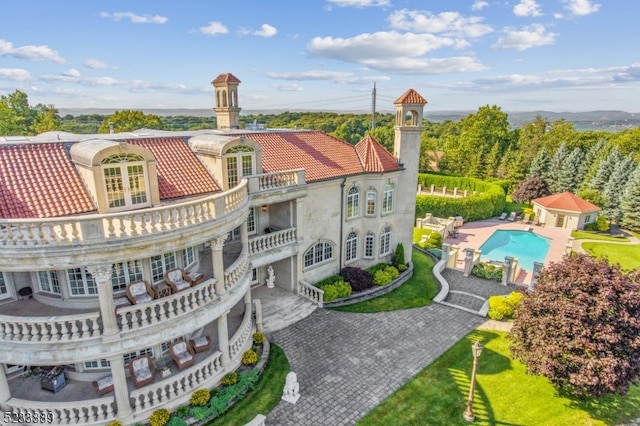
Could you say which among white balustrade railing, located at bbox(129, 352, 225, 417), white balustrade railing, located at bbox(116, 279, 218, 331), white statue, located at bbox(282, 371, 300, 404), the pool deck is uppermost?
white balustrade railing, located at bbox(116, 279, 218, 331)

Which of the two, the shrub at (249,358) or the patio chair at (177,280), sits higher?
the patio chair at (177,280)

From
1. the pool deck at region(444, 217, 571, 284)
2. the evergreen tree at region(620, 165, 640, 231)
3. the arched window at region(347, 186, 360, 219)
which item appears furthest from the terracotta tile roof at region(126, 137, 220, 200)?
the evergreen tree at region(620, 165, 640, 231)

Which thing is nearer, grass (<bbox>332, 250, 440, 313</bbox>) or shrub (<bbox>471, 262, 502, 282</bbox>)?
grass (<bbox>332, 250, 440, 313</bbox>)

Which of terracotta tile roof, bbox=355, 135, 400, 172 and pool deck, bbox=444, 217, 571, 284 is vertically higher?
terracotta tile roof, bbox=355, 135, 400, 172

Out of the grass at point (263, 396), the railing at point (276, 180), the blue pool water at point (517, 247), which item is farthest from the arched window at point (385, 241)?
the blue pool water at point (517, 247)

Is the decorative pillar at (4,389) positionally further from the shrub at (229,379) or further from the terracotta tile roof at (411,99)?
the terracotta tile roof at (411,99)

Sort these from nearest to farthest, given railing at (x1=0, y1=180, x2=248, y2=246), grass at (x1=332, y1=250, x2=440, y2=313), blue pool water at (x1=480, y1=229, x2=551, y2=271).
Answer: railing at (x1=0, y1=180, x2=248, y2=246) → grass at (x1=332, y1=250, x2=440, y2=313) → blue pool water at (x1=480, y1=229, x2=551, y2=271)

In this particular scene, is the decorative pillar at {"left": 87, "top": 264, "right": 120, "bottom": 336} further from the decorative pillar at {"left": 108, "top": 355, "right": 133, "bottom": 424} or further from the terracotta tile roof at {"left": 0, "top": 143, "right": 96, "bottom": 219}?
the terracotta tile roof at {"left": 0, "top": 143, "right": 96, "bottom": 219}
